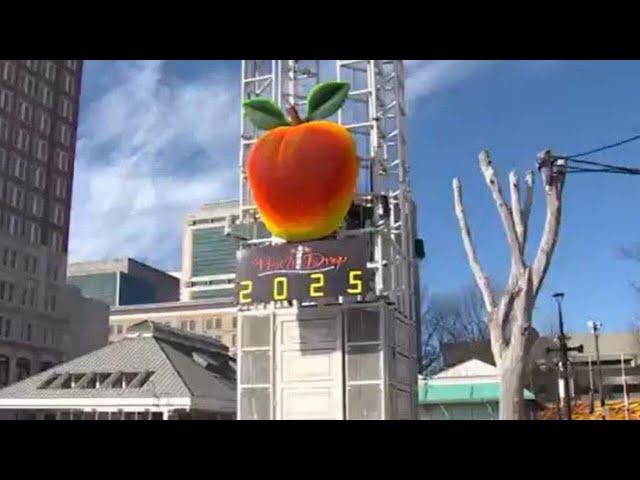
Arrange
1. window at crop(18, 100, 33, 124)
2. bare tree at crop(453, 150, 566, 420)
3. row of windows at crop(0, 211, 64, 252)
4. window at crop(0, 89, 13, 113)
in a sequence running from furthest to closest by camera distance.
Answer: window at crop(18, 100, 33, 124), row of windows at crop(0, 211, 64, 252), window at crop(0, 89, 13, 113), bare tree at crop(453, 150, 566, 420)

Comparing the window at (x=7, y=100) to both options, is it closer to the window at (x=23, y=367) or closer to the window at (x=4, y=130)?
the window at (x=4, y=130)

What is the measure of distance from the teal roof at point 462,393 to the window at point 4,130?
2000cm

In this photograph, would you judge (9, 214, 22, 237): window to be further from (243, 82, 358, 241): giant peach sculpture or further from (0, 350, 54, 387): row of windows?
(243, 82, 358, 241): giant peach sculpture

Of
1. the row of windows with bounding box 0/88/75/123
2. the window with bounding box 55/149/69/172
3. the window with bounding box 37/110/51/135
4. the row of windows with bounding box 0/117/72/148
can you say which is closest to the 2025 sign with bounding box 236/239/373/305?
the row of windows with bounding box 0/88/75/123

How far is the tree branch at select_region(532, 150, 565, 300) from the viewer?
→ 805 centimetres

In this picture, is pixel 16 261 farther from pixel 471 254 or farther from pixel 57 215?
pixel 471 254

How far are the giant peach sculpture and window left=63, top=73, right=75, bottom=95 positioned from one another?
2535 centimetres

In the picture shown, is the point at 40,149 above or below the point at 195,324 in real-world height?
above

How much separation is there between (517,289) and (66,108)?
31266 mm

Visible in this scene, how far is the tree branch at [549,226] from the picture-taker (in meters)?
8.05

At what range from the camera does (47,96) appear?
32.8 metres

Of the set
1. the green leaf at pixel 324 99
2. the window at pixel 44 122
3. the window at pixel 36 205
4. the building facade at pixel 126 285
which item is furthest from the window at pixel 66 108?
the green leaf at pixel 324 99

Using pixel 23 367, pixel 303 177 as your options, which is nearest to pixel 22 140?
pixel 23 367
